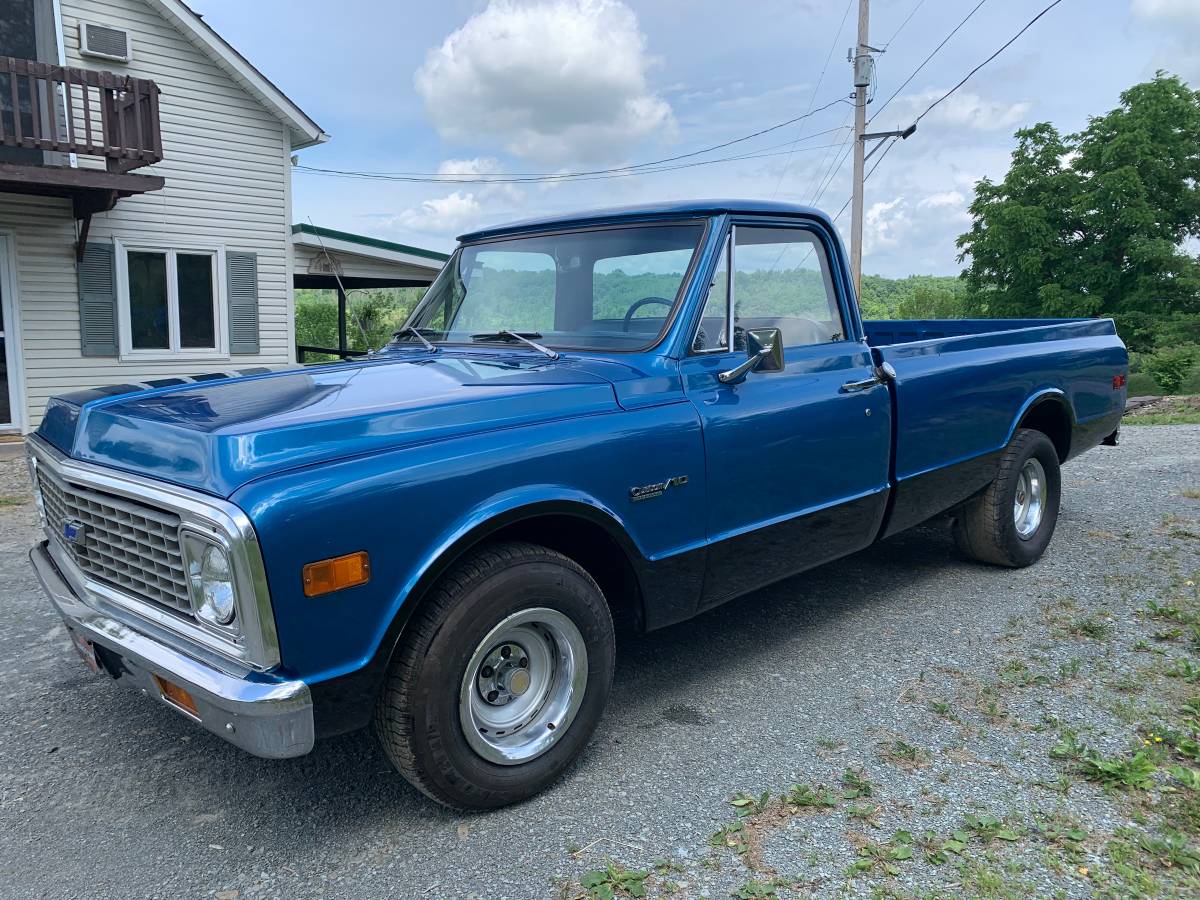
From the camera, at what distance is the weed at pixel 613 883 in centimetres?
236

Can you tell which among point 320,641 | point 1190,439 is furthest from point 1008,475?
point 1190,439

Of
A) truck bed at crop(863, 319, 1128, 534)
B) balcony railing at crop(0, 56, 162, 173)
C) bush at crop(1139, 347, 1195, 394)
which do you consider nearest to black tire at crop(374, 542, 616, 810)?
truck bed at crop(863, 319, 1128, 534)

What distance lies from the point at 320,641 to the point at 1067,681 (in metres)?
2.99

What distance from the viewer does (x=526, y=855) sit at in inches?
101

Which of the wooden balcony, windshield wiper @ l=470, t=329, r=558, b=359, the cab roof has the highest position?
the wooden balcony

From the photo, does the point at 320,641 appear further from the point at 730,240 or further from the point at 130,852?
the point at 730,240

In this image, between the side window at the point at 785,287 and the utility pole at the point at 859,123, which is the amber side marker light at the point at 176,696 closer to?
the side window at the point at 785,287

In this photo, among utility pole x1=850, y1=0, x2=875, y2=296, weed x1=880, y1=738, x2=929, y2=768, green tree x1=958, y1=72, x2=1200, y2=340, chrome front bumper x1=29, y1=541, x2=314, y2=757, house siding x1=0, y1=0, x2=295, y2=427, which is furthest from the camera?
green tree x1=958, y1=72, x2=1200, y2=340

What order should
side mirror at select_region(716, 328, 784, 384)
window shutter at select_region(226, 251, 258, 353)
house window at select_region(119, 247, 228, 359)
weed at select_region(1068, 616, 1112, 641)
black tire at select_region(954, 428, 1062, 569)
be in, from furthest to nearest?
1. window shutter at select_region(226, 251, 258, 353)
2. house window at select_region(119, 247, 228, 359)
3. black tire at select_region(954, 428, 1062, 569)
4. weed at select_region(1068, 616, 1112, 641)
5. side mirror at select_region(716, 328, 784, 384)

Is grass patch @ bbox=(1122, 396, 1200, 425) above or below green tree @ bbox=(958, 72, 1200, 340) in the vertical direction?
below

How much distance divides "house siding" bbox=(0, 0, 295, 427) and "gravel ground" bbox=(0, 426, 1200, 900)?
304 inches

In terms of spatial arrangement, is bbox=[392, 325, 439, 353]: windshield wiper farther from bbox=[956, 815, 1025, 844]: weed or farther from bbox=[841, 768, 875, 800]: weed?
bbox=[956, 815, 1025, 844]: weed

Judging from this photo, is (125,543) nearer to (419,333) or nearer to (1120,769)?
(419,333)

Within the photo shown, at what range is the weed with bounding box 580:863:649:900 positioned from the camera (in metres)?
2.36
